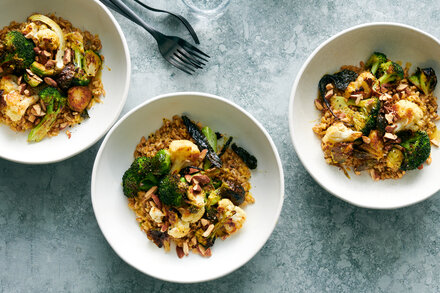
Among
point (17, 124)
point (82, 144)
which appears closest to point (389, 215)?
point (82, 144)

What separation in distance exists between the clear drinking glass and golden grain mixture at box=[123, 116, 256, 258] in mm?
649

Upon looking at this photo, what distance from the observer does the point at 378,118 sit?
2.09m

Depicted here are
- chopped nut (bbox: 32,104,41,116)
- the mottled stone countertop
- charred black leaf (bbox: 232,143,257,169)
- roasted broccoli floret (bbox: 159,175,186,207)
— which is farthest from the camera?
the mottled stone countertop

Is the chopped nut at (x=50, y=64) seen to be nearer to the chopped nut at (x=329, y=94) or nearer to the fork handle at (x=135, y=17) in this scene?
the fork handle at (x=135, y=17)

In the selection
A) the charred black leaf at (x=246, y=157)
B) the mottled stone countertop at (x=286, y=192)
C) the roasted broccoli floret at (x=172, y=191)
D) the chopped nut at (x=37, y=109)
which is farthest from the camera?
the mottled stone countertop at (x=286, y=192)

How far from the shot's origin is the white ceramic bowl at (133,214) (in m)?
2.08

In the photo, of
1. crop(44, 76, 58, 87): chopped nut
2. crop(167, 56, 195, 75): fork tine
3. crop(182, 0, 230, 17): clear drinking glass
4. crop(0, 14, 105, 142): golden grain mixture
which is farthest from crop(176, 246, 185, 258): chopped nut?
crop(182, 0, 230, 17): clear drinking glass

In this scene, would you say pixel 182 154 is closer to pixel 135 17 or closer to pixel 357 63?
pixel 135 17

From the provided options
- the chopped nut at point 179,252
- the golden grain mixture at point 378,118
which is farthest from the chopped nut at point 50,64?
the golden grain mixture at point 378,118

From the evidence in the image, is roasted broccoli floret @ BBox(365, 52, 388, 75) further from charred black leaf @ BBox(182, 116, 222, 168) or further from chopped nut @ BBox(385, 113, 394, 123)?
charred black leaf @ BBox(182, 116, 222, 168)

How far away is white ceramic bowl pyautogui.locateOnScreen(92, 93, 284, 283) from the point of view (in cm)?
208

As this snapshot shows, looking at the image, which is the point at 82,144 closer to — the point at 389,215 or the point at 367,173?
the point at 367,173

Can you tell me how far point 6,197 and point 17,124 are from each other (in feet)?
1.53

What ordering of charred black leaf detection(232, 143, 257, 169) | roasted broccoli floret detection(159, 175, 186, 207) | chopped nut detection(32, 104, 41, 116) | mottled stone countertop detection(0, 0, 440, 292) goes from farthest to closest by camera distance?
mottled stone countertop detection(0, 0, 440, 292) < charred black leaf detection(232, 143, 257, 169) < chopped nut detection(32, 104, 41, 116) < roasted broccoli floret detection(159, 175, 186, 207)
